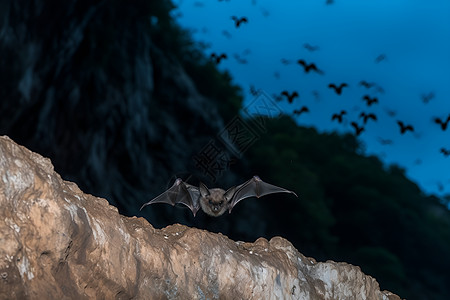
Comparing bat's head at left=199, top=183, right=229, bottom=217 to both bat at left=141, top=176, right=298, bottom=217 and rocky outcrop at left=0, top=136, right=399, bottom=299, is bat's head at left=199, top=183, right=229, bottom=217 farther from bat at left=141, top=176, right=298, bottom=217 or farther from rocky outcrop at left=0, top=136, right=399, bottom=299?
rocky outcrop at left=0, top=136, right=399, bottom=299

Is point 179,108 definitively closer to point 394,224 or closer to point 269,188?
point 269,188

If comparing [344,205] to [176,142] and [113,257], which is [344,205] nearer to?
[176,142]

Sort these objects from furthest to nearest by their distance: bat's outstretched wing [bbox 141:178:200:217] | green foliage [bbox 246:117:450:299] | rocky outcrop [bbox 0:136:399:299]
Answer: green foliage [bbox 246:117:450:299] → bat's outstretched wing [bbox 141:178:200:217] → rocky outcrop [bbox 0:136:399:299]

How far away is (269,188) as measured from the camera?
37.0 feet

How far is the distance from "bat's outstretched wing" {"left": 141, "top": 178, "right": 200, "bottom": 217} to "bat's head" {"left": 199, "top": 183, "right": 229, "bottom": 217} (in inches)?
21.9

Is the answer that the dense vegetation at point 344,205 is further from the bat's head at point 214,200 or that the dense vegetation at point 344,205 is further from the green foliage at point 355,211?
the bat's head at point 214,200

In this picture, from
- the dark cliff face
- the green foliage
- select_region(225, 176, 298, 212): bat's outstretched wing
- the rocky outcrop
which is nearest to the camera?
the rocky outcrop

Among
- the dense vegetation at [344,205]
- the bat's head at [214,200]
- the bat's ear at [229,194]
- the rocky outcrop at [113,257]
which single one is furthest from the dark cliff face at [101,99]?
the rocky outcrop at [113,257]

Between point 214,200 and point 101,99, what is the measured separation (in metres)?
16.7

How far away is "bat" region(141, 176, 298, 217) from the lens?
1021 centimetres

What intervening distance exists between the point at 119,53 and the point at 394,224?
35179mm

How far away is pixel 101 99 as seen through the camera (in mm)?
25359

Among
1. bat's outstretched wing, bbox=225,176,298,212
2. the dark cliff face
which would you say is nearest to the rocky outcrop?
bat's outstretched wing, bbox=225,176,298,212

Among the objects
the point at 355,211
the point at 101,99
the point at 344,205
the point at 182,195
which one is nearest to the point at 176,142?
the point at 101,99
